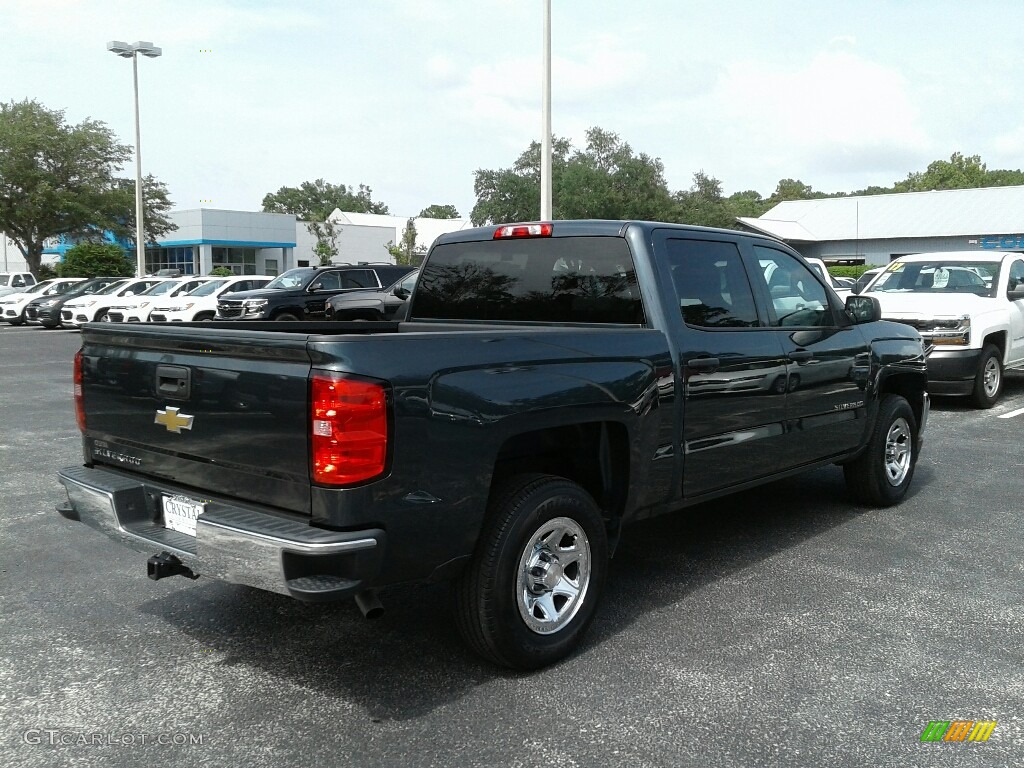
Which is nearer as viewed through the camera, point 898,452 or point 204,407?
point 204,407

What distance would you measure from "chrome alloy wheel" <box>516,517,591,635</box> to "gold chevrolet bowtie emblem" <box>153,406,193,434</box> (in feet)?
4.63

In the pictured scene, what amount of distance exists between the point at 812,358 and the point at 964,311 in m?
6.52

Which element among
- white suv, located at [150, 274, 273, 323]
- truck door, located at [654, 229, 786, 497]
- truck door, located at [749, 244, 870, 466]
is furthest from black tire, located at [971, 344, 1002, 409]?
white suv, located at [150, 274, 273, 323]

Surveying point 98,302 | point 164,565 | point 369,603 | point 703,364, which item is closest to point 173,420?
point 164,565

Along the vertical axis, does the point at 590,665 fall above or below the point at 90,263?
below

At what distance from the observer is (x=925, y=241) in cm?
5991

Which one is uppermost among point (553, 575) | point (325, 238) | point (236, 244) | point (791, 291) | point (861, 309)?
point (325, 238)

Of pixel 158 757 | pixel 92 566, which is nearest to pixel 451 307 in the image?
pixel 92 566

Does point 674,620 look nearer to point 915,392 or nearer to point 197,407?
point 197,407

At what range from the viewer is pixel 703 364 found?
4.68m

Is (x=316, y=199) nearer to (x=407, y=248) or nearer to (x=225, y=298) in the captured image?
(x=407, y=248)

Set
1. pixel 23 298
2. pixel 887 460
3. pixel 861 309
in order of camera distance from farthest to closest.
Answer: pixel 23 298 < pixel 887 460 < pixel 861 309

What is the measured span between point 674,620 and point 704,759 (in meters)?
1.27

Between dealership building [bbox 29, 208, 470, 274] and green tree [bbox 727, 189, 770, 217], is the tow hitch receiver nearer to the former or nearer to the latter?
dealership building [bbox 29, 208, 470, 274]
